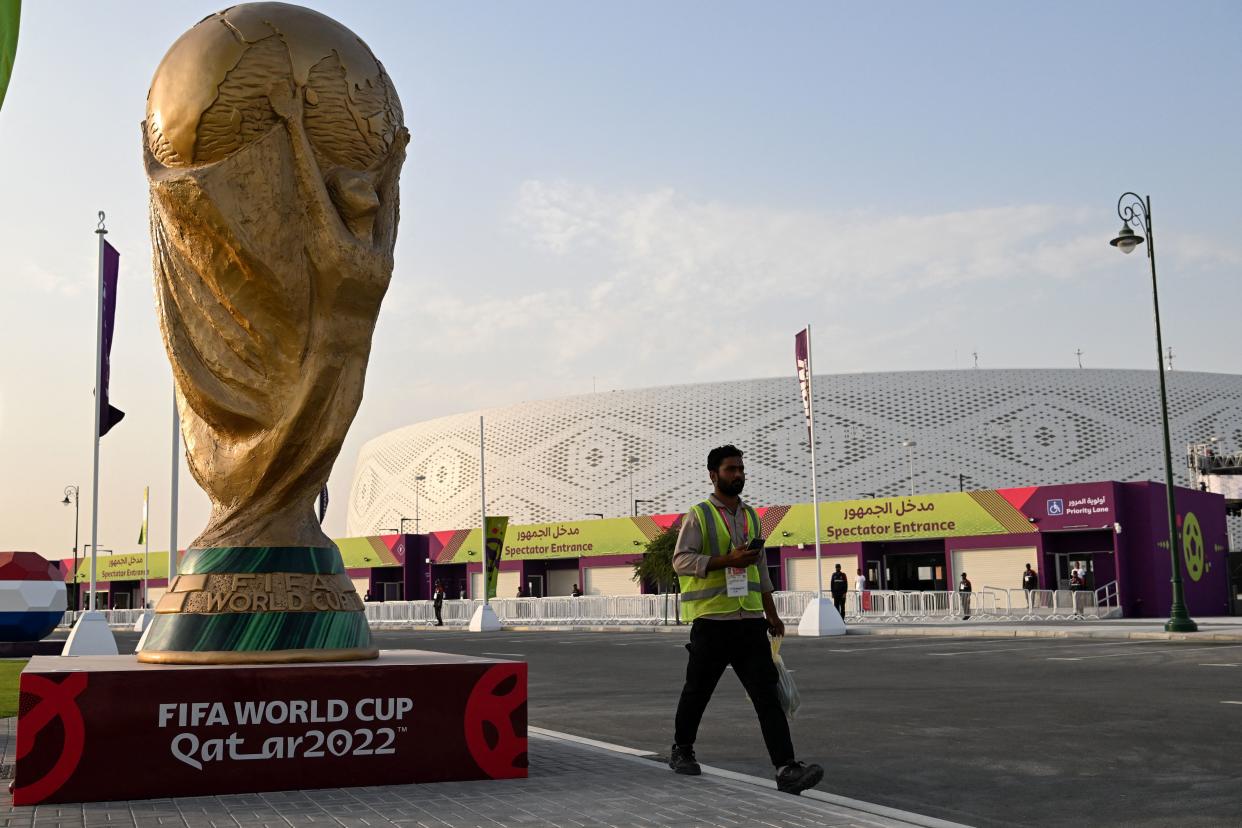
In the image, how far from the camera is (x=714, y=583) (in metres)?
5.70

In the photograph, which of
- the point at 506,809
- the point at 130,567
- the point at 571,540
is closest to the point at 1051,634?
the point at 506,809

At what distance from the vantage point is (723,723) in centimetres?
909

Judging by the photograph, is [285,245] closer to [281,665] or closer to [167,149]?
[167,149]

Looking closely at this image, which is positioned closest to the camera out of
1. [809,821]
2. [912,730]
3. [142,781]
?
[809,821]

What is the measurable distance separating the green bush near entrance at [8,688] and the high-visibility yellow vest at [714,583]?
696 cm

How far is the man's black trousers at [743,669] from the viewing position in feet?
18.0

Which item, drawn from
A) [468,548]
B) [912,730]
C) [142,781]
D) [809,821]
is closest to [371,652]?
[142,781]

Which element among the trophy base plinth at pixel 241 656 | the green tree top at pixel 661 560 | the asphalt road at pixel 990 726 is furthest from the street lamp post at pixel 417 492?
the trophy base plinth at pixel 241 656

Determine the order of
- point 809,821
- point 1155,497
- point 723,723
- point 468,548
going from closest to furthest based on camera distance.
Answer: point 809,821 < point 723,723 < point 1155,497 < point 468,548

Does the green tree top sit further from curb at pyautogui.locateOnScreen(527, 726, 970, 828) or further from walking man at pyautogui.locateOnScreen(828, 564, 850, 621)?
curb at pyautogui.locateOnScreen(527, 726, 970, 828)

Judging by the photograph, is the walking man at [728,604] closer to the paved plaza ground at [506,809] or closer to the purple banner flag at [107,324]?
the paved plaza ground at [506,809]

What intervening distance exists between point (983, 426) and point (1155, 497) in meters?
38.1

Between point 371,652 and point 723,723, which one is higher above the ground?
point 371,652

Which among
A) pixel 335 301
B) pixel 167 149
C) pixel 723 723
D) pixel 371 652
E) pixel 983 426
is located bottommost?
pixel 723 723
